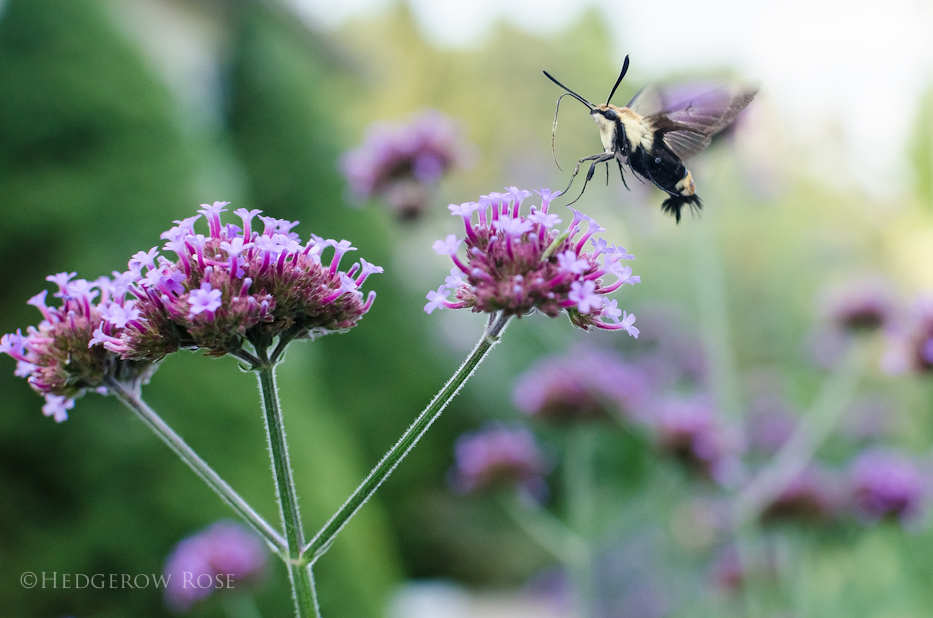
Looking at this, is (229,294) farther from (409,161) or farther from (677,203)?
(409,161)

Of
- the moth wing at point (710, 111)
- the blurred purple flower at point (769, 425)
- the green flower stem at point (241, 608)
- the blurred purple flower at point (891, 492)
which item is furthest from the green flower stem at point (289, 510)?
the blurred purple flower at point (769, 425)

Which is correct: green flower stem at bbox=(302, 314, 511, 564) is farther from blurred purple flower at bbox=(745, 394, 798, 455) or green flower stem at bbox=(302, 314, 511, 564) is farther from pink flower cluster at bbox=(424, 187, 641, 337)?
blurred purple flower at bbox=(745, 394, 798, 455)

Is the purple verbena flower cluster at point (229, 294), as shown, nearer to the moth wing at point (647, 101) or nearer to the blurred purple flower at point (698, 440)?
the moth wing at point (647, 101)

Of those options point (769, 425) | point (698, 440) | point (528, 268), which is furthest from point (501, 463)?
point (769, 425)

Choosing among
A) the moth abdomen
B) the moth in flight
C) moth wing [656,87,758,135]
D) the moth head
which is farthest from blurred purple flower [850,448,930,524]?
the moth head

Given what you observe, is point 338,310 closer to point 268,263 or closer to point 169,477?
point 268,263
